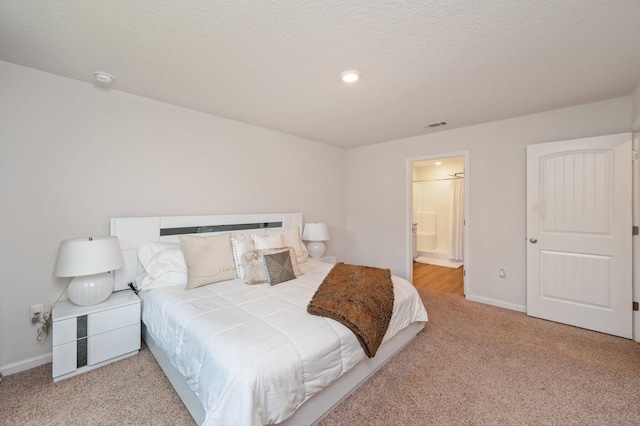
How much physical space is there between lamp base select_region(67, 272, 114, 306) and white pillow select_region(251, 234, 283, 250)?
4.40 ft

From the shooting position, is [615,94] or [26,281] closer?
[26,281]

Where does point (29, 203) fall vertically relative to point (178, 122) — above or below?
below

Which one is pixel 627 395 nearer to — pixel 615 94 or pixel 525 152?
pixel 525 152

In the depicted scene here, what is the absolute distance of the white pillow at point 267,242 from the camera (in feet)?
9.59

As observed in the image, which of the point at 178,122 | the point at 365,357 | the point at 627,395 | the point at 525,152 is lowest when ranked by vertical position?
the point at 627,395

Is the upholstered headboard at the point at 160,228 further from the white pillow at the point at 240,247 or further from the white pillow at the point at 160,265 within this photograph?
the white pillow at the point at 240,247

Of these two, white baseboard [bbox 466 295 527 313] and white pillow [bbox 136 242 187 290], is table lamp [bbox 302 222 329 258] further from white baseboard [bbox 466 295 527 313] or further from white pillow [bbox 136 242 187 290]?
white baseboard [bbox 466 295 527 313]

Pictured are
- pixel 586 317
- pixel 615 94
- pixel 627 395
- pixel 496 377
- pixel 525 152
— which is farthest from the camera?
pixel 525 152

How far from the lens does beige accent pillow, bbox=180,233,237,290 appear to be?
7.84 ft

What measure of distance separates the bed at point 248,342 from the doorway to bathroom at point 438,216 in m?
4.02

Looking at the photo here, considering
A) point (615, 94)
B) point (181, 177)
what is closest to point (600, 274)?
point (615, 94)

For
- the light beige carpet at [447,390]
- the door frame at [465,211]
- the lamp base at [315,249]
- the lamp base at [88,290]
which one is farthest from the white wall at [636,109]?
the lamp base at [88,290]

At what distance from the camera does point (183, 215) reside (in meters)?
2.94

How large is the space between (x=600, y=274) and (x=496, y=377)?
183 centimetres
